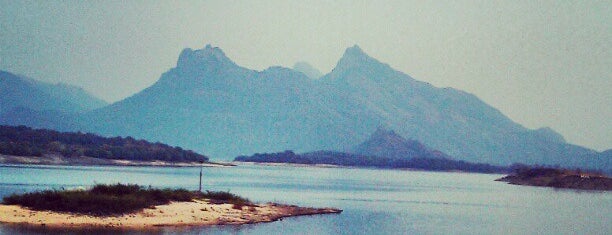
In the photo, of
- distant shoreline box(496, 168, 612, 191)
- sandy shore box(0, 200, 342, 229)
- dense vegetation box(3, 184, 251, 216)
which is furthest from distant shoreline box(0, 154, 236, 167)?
dense vegetation box(3, 184, 251, 216)

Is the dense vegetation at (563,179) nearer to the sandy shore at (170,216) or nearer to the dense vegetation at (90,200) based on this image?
the sandy shore at (170,216)

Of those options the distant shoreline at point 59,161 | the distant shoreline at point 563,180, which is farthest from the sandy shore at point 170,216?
the distant shoreline at point 563,180

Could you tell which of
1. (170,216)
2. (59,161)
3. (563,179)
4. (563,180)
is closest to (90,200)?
(170,216)

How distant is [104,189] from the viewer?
54.4 metres

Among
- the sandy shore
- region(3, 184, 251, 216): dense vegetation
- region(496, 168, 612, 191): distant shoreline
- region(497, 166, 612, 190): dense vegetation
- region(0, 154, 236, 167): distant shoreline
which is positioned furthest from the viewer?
region(497, 166, 612, 190): dense vegetation

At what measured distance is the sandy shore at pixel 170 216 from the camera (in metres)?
46.6

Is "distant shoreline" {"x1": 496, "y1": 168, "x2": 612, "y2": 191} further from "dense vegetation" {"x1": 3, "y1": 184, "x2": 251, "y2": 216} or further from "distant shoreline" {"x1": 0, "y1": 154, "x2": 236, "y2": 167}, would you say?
"dense vegetation" {"x1": 3, "y1": 184, "x2": 251, "y2": 216}

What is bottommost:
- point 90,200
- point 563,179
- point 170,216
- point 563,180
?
point 170,216

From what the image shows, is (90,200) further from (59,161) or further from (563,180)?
(563,180)

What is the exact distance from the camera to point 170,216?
5244 cm

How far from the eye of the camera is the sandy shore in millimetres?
46631

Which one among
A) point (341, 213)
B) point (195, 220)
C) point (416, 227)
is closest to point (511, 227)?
point (416, 227)

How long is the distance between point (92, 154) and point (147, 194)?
463 feet

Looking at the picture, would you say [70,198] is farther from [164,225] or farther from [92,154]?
[92,154]
